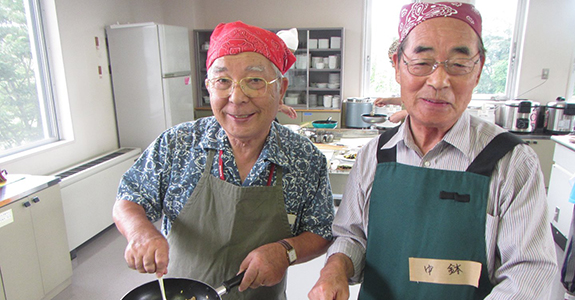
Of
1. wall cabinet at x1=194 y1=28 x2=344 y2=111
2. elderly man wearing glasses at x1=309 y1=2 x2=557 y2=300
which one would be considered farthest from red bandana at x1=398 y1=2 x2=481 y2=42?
wall cabinet at x1=194 y1=28 x2=344 y2=111

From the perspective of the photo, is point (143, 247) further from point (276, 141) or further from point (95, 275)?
point (95, 275)

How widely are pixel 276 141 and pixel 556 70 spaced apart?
5814 mm

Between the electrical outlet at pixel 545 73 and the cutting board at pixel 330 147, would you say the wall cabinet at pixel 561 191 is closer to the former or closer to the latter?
the cutting board at pixel 330 147

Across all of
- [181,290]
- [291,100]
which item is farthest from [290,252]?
[291,100]

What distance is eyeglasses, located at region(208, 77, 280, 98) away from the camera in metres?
1.09

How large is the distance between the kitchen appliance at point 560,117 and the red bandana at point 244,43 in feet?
16.1

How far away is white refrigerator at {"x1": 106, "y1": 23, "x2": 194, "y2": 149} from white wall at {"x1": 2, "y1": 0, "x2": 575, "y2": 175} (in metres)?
0.13

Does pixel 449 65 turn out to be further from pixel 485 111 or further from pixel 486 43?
pixel 486 43

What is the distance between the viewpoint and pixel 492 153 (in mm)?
901

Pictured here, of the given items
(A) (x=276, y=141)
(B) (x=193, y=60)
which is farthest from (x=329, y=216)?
(B) (x=193, y=60)

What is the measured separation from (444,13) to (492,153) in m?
0.38

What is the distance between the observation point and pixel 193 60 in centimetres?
628

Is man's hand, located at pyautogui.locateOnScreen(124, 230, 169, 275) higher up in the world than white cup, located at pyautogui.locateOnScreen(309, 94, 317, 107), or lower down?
lower down

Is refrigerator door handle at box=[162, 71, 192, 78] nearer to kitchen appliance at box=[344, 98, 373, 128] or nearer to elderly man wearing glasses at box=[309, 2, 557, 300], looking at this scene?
kitchen appliance at box=[344, 98, 373, 128]
